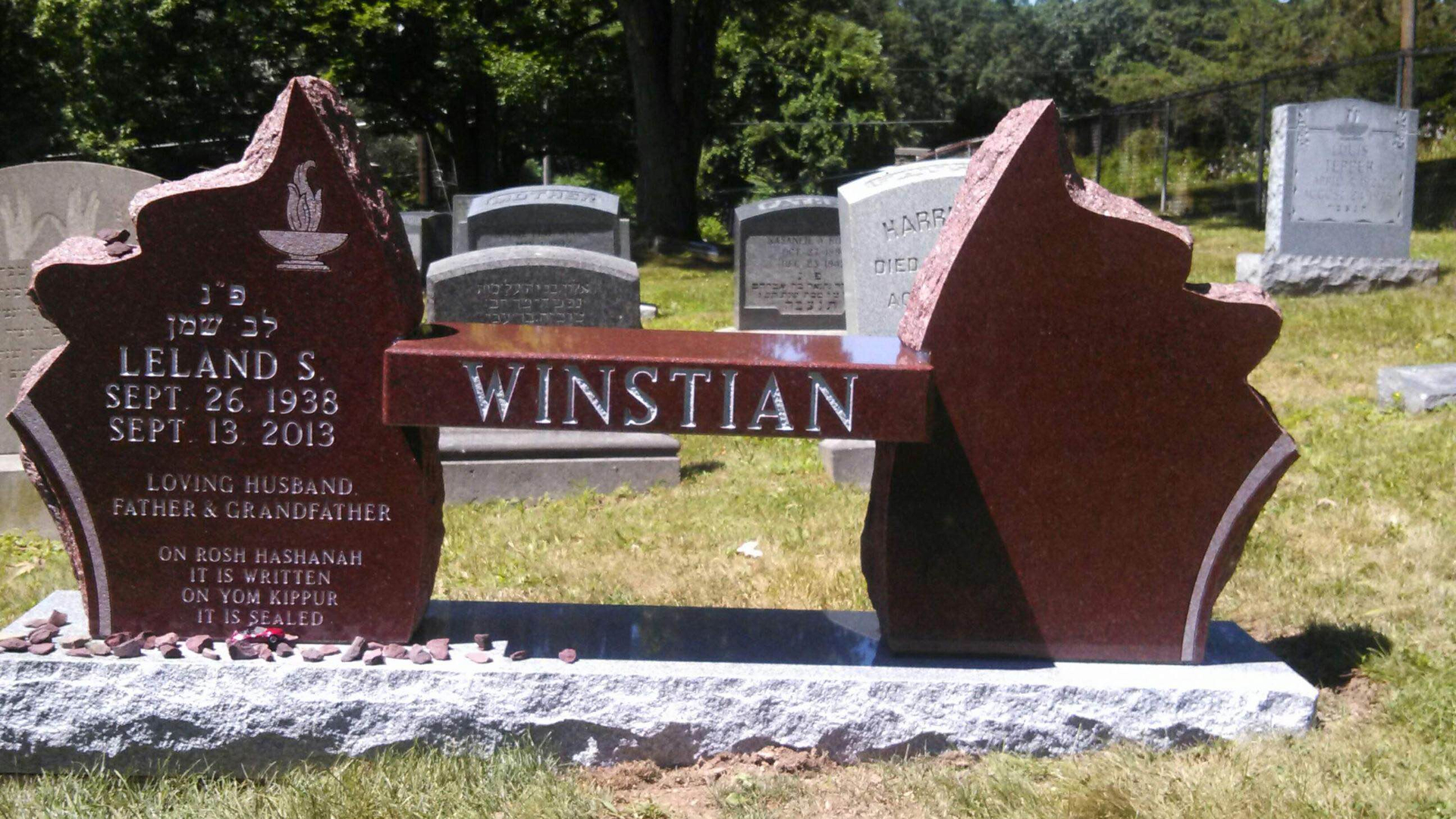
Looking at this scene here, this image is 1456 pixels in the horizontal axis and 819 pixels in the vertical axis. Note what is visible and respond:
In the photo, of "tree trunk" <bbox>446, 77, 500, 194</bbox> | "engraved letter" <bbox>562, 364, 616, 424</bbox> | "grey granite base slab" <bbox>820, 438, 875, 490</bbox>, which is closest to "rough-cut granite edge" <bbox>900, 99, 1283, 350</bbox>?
"engraved letter" <bbox>562, 364, 616, 424</bbox>

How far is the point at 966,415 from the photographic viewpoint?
12.6 ft

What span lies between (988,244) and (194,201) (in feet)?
7.62

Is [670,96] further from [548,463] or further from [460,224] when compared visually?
[548,463]

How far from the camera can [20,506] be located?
6676 millimetres

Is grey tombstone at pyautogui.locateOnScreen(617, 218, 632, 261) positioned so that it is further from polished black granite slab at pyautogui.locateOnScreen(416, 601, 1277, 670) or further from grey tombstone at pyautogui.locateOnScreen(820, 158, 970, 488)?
polished black granite slab at pyautogui.locateOnScreen(416, 601, 1277, 670)

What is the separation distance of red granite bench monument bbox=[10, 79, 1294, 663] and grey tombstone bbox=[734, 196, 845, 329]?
9.98 m

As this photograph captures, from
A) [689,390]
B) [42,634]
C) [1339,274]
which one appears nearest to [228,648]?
[42,634]

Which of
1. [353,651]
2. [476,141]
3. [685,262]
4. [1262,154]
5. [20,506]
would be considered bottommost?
[20,506]

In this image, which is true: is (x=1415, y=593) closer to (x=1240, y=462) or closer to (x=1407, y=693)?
(x=1407, y=693)

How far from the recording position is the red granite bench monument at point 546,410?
3740 millimetres

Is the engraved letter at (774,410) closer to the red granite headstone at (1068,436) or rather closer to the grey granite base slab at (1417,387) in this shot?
the red granite headstone at (1068,436)

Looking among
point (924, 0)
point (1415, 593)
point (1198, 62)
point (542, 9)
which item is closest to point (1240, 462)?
point (1415, 593)

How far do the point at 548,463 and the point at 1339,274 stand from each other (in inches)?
364

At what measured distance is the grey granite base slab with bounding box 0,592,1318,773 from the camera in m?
3.70
